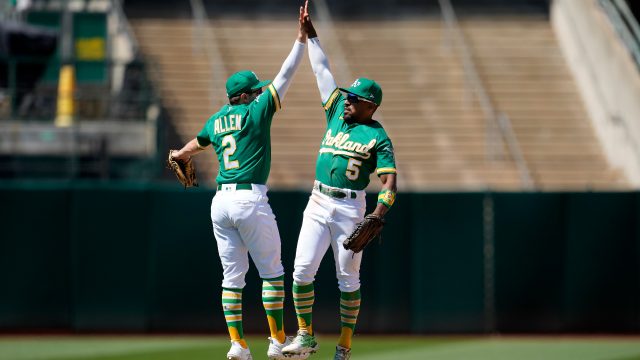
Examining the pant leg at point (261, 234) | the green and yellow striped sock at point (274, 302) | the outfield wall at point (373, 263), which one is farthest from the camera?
the outfield wall at point (373, 263)

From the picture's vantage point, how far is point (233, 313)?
32.7 ft

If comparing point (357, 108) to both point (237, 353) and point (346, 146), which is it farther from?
point (237, 353)

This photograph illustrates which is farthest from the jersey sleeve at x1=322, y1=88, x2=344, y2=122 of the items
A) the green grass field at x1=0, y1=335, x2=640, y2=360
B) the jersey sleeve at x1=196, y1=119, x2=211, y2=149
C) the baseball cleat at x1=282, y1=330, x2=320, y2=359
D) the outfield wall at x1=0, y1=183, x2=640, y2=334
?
the outfield wall at x1=0, y1=183, x2=640, y2=334

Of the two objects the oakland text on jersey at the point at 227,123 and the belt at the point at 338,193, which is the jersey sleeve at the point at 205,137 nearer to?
the oakland text on jersey at the point at 227,123

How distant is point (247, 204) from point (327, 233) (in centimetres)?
72

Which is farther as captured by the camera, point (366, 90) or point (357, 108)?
point (357, 108)

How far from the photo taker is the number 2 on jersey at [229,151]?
991cm

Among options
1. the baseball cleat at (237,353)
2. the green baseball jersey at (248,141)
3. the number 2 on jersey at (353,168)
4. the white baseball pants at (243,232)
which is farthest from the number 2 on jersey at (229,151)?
the baseball cleat at (237,353)

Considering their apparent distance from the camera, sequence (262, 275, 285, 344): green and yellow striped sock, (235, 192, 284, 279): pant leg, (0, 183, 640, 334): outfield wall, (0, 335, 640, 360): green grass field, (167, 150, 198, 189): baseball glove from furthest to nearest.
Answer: (0, 183, 640, 334): outfield wall < (0, 335, 640, 360): green grass field < (167, 150, 198, 189): baseball glove < (262, 275, 285, 344): green and yellow striped sock < (235, 192, 284, 279): pant leg

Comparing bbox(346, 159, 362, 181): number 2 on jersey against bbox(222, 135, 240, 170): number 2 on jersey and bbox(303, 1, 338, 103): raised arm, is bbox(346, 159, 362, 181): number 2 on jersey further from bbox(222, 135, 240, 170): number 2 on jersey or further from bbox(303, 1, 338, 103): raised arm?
bbox(222, 135, 240, 170): number 2 on jersey

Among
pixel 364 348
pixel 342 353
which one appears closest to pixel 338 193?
pixel 342 353

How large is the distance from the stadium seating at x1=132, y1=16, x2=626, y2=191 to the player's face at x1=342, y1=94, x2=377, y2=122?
9.10 m

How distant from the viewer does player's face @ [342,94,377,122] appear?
10008 millimetres

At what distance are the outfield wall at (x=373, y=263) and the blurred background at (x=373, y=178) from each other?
19 mm
